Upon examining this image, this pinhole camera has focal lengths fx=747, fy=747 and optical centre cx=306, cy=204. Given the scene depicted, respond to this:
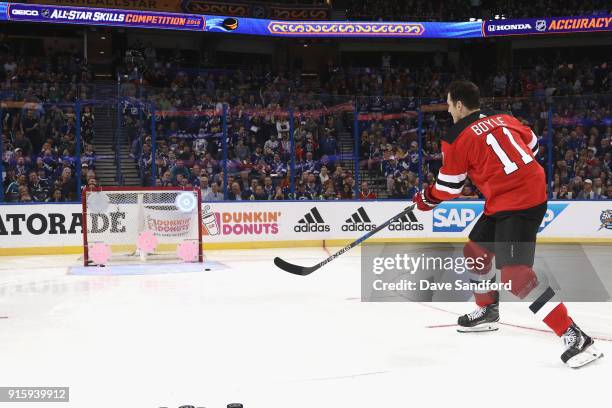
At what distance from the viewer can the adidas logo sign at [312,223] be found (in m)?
13.0

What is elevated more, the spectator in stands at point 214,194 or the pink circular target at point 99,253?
the spectator in stands at point 214,194

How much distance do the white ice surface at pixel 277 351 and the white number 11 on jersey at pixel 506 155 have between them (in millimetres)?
1148

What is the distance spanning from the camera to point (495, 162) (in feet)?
14.8

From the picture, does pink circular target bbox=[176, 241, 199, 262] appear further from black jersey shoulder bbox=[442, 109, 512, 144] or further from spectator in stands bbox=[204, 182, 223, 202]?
black jersey shoulder bbox=[442, 109, 512, 144]

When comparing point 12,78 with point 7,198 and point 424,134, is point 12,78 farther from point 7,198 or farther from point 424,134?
point 424,134

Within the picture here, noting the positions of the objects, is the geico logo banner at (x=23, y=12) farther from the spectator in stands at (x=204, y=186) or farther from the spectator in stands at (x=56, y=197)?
the spectator in stands at (x=204, y=186)

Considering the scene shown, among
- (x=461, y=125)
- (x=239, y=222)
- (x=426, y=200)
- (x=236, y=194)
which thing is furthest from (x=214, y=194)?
(x=461, y=125)

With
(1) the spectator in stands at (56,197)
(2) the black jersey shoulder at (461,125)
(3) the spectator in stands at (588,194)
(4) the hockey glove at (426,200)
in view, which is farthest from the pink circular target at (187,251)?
(3) the spectator in stands at (588,194)

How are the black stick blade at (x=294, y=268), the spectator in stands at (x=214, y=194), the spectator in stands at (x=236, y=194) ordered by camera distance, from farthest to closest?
1. the spectator in stands at (x=236, y=194)
2. the spectator in stands at (x=214, y=194)
3. the black stick blade at (x=294, y=268)

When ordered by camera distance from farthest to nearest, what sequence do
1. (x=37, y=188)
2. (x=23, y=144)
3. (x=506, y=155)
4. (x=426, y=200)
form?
(x=23, y=144) → (x=37, y=188) → (x=426, y=200) → (x=506, y=155)

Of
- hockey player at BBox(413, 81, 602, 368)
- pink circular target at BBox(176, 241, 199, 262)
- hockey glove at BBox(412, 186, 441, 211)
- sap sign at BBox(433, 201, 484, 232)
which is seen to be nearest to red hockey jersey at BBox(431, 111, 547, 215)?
hockey player at BBox(413, 81, 602, 368)

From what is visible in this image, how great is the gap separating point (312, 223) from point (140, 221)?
11.5 ft

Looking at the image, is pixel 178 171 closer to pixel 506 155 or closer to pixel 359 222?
pixel 359 222

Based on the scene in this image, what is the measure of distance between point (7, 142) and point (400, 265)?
673cm
